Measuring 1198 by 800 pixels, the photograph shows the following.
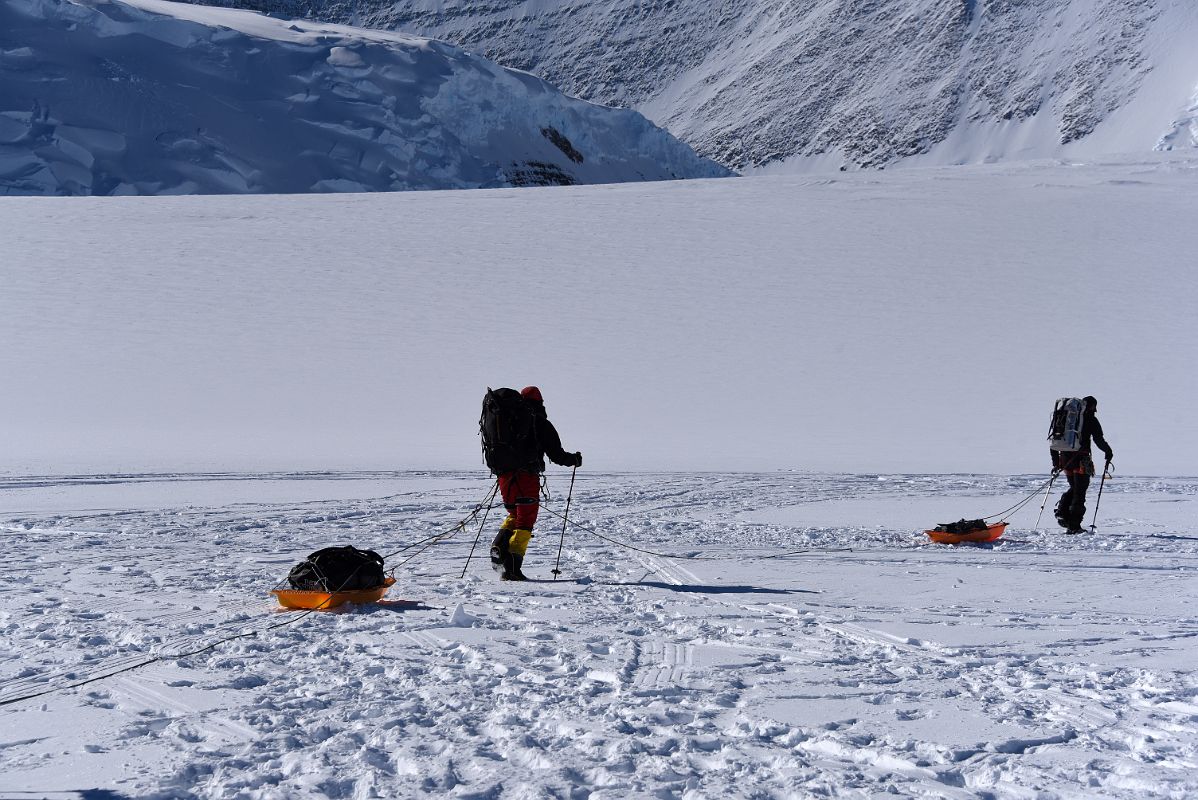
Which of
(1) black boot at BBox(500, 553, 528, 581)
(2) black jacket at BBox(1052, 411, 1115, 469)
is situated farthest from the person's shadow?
(2) black jacket at BBox(1052, 411, 1115, 469)

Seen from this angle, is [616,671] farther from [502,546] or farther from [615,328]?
[615,328]

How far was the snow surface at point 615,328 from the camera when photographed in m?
16.6

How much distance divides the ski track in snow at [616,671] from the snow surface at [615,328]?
7007 mm

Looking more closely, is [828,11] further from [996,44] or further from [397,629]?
[397,629]

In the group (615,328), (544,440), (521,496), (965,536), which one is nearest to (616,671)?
(521,496)

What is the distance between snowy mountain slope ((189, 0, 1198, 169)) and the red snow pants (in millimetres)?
111147

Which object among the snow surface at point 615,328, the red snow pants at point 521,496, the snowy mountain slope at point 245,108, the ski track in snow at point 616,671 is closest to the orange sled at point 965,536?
the ski track in snow at point 616,671

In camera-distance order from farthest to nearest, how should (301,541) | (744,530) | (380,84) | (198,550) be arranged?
1. (380,84)
2. (744,530)
3. (301,541)
4. (198,550)

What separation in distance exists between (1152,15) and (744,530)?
139071mm

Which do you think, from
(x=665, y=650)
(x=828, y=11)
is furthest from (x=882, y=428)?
(x=828, y=11)

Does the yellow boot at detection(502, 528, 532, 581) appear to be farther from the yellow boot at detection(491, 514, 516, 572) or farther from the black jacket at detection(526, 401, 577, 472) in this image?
the black jacket at detection(526, 401, 577, 472)

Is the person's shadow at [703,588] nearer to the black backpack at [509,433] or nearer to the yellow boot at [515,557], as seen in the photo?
the yellow boot at [515,557]

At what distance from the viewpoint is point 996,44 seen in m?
138

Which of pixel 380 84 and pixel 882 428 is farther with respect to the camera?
pixel 380 84
